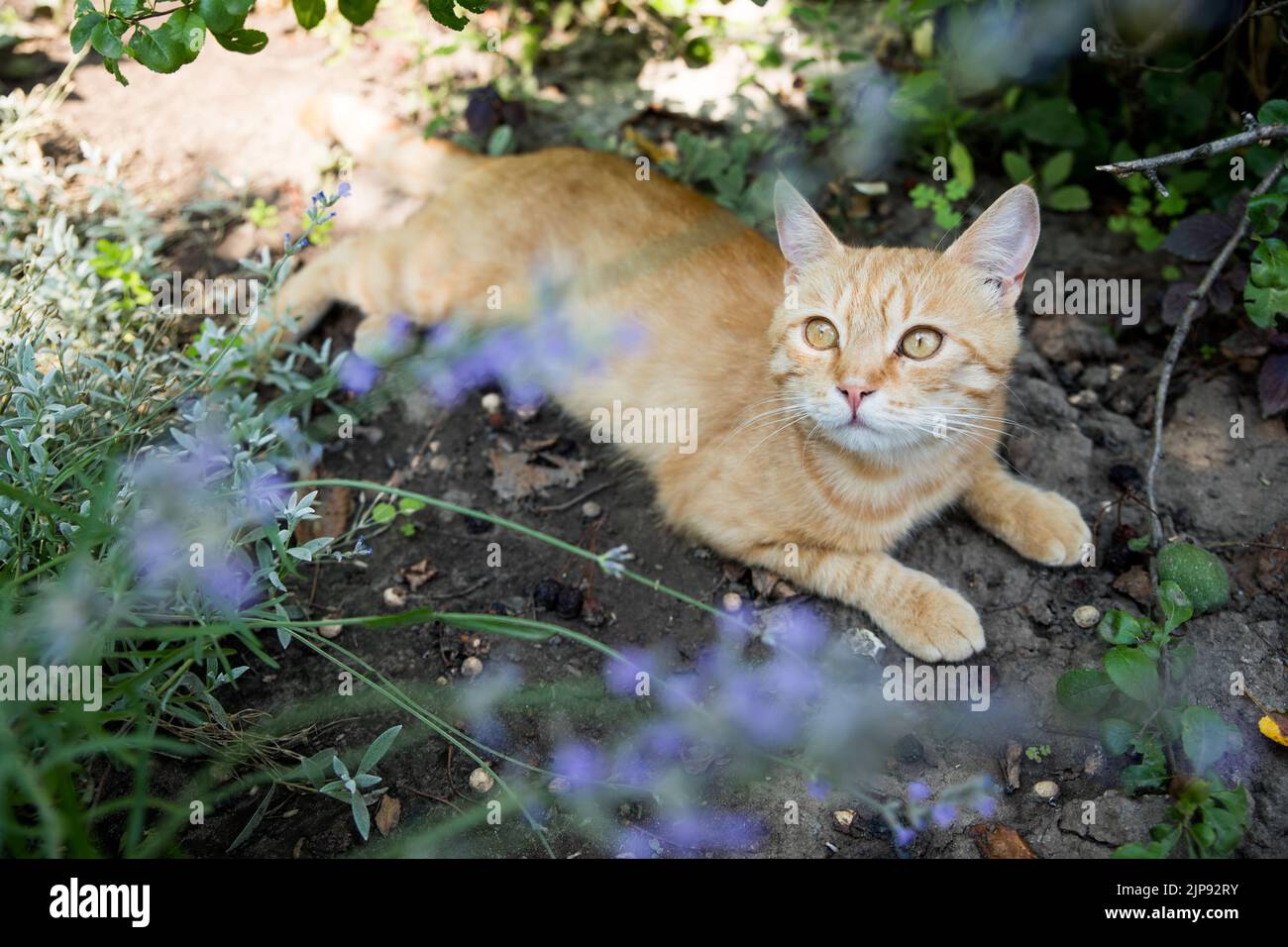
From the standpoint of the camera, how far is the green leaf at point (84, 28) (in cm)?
215

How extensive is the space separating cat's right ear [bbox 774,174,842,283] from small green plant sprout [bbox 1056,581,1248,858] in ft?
3.72

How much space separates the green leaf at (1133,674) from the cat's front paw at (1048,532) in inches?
18.4

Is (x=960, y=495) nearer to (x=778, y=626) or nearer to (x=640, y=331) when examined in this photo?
(x=778, y=626)


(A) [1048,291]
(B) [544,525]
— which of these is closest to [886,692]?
(B) [544,525]

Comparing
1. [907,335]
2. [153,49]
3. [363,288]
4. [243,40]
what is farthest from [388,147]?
[907,335]

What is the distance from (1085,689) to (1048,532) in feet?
1.72

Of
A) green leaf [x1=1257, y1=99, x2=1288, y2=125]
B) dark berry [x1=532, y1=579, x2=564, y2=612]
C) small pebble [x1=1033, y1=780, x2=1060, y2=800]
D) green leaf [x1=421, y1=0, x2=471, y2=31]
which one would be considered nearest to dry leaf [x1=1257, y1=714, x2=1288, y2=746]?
small pebble [x1=1033, y1=780, x2=1060, y2=800]

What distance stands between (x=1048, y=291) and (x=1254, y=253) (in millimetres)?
767

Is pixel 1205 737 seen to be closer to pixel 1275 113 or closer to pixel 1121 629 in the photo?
pixel 1121 629

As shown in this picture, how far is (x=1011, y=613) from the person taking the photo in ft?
8.44

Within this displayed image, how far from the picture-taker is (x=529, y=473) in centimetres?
304

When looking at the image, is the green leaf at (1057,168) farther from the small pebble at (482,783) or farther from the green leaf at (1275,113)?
the small pebble at (482,783)

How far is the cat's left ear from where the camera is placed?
2.16 metres

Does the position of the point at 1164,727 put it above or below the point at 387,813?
above
